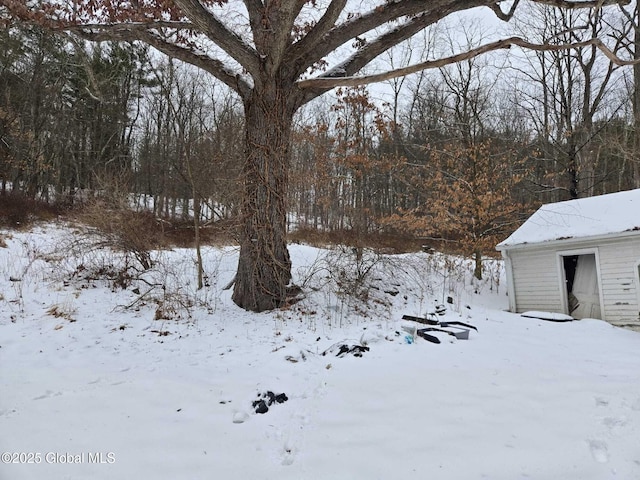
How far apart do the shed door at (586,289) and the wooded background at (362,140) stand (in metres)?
2.30

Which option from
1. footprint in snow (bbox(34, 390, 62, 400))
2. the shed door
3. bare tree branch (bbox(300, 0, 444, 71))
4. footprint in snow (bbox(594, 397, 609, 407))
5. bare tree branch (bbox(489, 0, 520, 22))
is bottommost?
footprint in snow (bbox(594, 397, 609, 407))

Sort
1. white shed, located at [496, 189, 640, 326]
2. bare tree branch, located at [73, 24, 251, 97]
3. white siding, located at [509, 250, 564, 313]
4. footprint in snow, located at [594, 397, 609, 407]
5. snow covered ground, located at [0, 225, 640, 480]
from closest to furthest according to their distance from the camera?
snow covered ground, located at [0, 225, 640, 480] → footprint in snow, located at [594, 397, 609, 407] → bare tree branch, located at [73, 24, 251, 97] → white shed, located at [496, 189, 640, 326] → white siding, located at [509, 250, 564, 313]

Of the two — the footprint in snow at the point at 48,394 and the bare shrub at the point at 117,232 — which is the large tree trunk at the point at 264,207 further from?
the footprint in snow at the point at 48,394

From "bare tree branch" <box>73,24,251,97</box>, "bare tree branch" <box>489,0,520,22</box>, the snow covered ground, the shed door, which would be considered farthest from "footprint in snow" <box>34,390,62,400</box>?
the shed door

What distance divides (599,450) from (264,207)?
4793 mm

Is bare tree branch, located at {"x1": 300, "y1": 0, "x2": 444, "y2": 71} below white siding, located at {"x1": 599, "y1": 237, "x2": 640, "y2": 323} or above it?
above

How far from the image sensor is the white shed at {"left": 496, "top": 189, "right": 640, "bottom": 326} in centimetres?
698

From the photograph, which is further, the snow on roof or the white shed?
the snow on roof

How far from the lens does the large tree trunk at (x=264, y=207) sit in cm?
565

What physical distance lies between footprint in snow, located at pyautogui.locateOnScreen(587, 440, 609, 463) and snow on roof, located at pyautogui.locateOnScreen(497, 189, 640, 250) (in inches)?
A: 253

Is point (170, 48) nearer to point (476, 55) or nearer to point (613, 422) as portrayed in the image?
point (476, 55)

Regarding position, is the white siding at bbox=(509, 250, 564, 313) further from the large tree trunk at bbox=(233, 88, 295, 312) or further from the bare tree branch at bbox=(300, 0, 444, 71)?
the large tree trunk at bbox=(233, 88, 295, 312)

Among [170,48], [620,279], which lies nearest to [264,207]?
[170,48]

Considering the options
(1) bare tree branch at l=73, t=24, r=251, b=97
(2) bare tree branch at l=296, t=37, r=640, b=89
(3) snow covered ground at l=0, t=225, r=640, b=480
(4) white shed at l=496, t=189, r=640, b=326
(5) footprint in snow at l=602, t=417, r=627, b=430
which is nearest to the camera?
(3) snow covered ground at l=0, t=225, r=640, b=480
